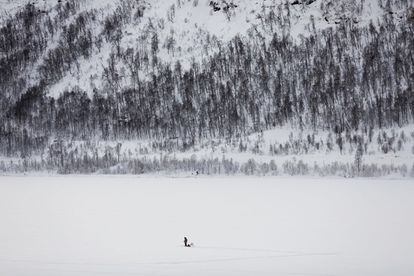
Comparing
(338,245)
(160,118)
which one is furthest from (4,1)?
(338,245)

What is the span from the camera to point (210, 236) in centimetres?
2597

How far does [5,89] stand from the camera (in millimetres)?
138000

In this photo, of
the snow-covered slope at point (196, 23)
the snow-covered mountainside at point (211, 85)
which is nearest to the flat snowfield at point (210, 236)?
the snow-covered mountainside at point (211, 85)

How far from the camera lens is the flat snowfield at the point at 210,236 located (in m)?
18.7

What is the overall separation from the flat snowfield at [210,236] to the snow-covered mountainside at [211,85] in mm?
40738

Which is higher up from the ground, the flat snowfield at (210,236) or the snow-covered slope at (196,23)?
the snow-covered slope at (196,23)

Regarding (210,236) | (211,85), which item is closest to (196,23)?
(211,85)

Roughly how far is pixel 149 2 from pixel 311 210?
110496mm

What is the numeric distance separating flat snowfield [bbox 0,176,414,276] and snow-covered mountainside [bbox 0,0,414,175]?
40738 mm

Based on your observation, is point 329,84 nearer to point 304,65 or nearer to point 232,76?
point 304,65

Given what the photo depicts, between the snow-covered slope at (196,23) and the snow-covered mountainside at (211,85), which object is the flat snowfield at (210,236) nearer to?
the snow-covered mountainside at (211,85)

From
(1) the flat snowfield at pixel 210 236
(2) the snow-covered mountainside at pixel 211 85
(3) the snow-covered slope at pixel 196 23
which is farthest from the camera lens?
(3) the snow-covered slope at pixel 196 23

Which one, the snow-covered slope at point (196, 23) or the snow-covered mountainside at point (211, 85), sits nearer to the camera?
the snow-covered mountainside at point (211, 85)

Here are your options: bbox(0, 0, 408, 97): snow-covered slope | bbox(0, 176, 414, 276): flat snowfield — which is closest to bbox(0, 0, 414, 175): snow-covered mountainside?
bbox(0, 0, 408, 97): snow-covered slope
